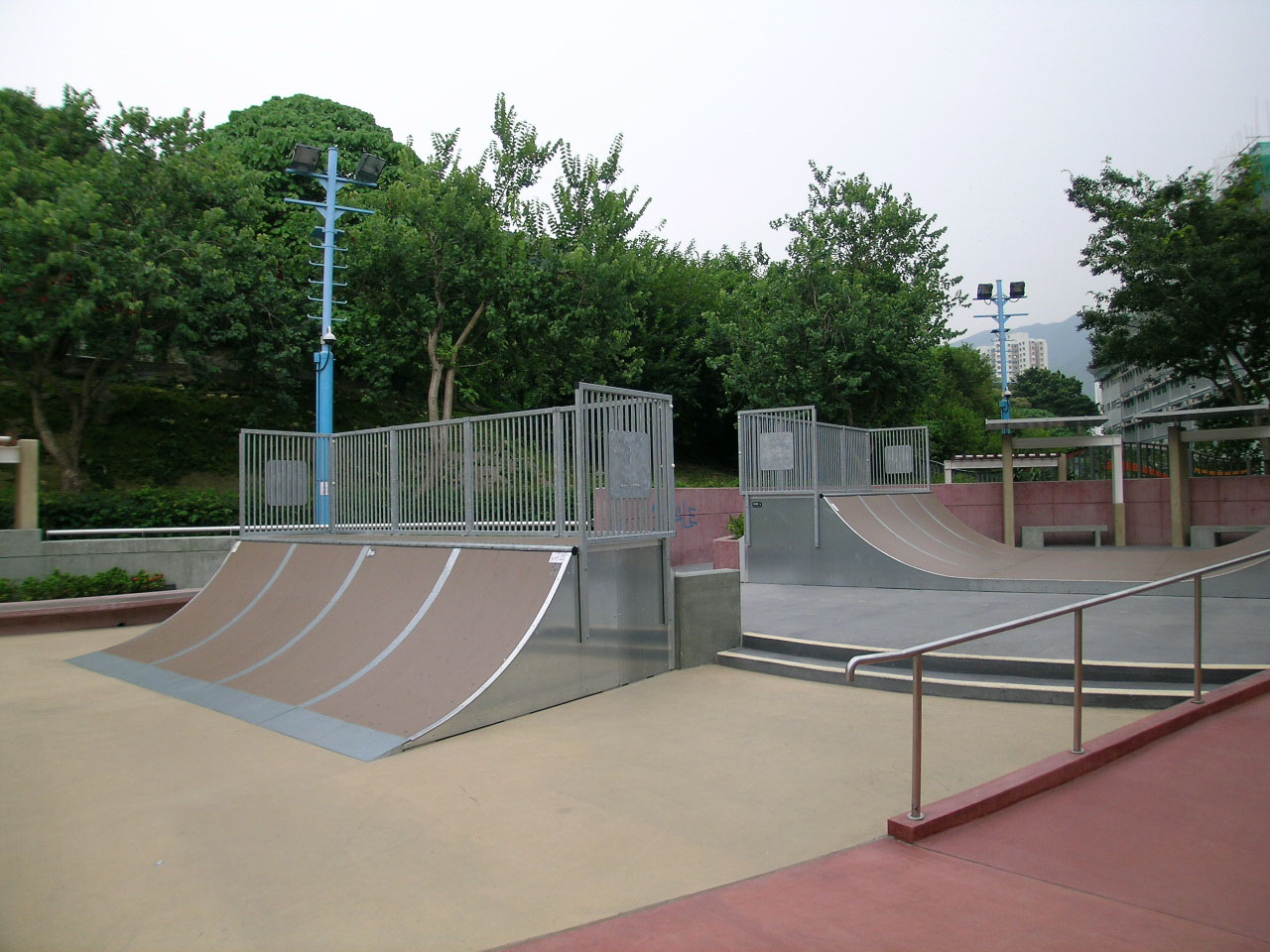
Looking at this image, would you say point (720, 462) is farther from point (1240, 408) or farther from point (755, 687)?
point (755, 687)

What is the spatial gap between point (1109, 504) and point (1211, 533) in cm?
230

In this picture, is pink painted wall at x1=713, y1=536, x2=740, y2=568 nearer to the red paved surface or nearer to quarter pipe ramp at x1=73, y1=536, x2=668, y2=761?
quarter pipe ramp at x1=73, y1=536, x2=668, y2=761

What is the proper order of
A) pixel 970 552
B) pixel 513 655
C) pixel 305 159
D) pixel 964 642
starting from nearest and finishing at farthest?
1. pixel 964 642
2. pixel 513 655
3. pixel 970 552
4. pixel 305 159

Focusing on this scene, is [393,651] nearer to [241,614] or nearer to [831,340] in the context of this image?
[241,614]

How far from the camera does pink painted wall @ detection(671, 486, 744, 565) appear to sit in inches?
712

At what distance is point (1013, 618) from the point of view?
9.11 metres

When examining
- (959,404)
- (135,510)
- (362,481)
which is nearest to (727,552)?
(362,481)

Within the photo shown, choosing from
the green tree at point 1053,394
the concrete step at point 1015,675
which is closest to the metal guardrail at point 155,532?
Result: the concrete step at point 1015,675

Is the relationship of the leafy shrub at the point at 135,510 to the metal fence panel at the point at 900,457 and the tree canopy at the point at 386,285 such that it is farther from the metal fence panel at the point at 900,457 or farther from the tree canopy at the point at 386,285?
the metal fence panel at the point at 900,457

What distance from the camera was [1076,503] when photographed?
18.2 meters

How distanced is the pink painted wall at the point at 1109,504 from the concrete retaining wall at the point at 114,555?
1499 centimetres

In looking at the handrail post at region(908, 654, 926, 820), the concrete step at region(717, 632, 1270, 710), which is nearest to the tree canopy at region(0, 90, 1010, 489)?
the concrete step at region(717, 632, 1270, 710)

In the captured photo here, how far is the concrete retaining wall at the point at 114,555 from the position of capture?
1270 centimetres

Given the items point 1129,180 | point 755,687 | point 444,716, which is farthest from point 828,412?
point 444,716
